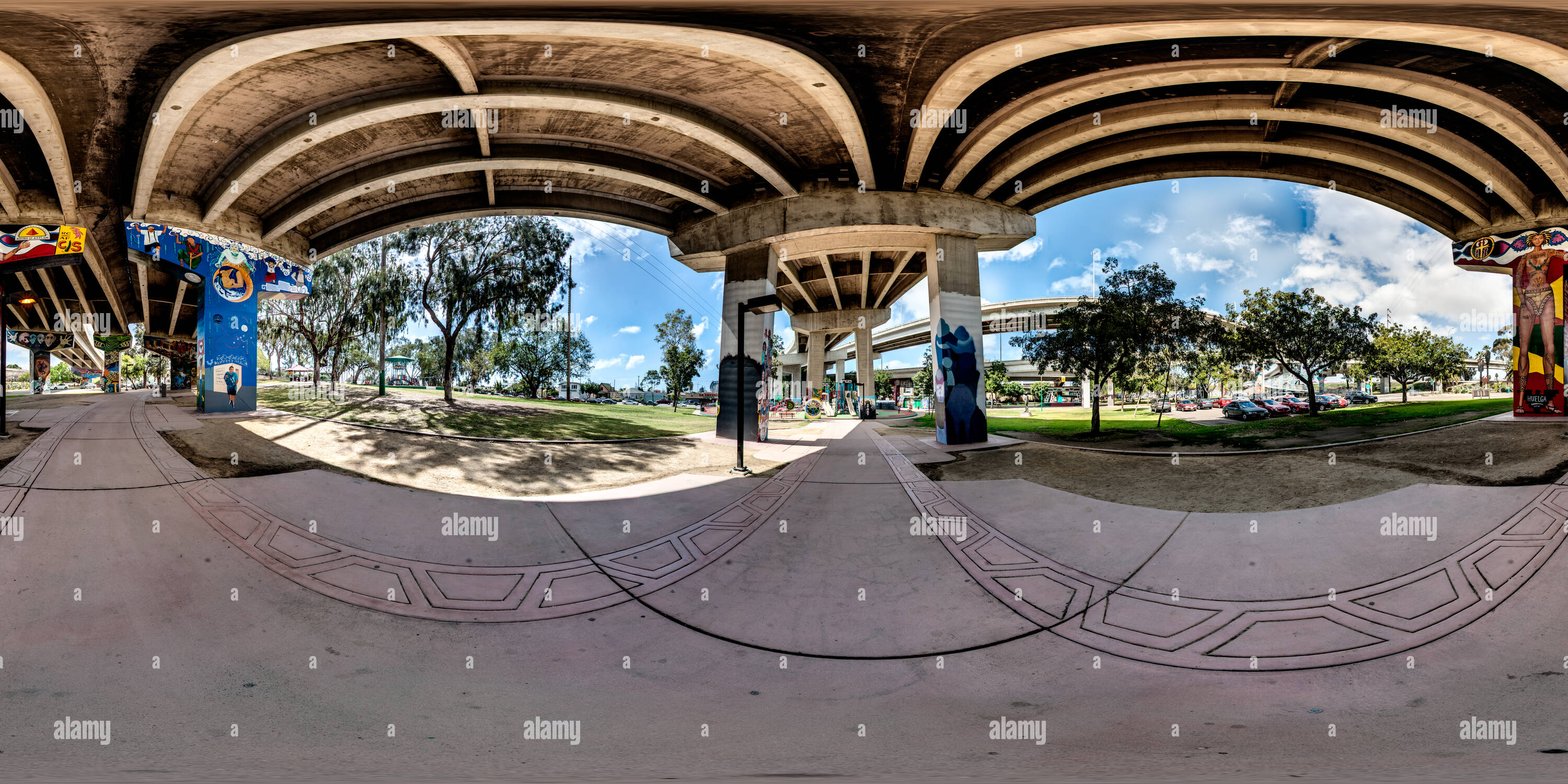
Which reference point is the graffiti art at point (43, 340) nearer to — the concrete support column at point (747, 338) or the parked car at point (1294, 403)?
the concrete support column at point (747, 338)

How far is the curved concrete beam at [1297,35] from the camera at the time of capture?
6.70ft

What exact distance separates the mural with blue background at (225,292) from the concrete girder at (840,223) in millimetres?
2735

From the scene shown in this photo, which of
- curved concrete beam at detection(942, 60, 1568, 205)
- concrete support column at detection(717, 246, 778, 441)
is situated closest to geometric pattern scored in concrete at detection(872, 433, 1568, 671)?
concrete support column at detection(717, 246, 778, 441)

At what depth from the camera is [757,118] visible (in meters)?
3.48

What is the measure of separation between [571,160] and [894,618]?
4.39 meters

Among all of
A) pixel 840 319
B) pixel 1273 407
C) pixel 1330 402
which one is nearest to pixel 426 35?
pixel 1273 407

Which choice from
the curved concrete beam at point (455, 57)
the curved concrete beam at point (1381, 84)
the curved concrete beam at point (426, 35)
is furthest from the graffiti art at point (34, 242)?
the curved concrete beam at point (1381, 84)

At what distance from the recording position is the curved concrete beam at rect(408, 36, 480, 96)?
2.93m

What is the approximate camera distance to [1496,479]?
237 centimetres

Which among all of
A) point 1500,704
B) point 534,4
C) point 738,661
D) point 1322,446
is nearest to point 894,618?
point 738,661

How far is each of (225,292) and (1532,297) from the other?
26.3ft

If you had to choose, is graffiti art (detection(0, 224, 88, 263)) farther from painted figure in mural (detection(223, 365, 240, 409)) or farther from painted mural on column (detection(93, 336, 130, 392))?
painted mural on column (detection(93, 336, 130, 392))

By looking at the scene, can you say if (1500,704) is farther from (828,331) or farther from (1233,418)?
(828,331)

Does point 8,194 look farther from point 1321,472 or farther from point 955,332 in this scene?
point 1321,472
